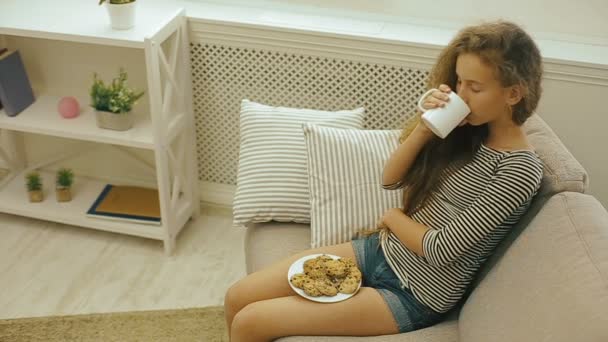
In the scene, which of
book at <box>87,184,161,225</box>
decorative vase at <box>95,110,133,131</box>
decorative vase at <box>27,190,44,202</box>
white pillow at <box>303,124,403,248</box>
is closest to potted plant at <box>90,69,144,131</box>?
decorative vase at <box>95,110,133,131</box>

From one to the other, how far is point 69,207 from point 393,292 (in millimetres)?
1509

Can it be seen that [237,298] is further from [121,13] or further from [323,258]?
[121,13]

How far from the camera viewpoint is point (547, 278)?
1376 mm

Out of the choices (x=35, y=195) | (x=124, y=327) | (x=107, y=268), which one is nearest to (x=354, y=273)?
(x=124, y=327)

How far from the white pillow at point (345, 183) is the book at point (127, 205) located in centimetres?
88

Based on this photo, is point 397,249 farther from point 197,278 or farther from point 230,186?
point 230,186

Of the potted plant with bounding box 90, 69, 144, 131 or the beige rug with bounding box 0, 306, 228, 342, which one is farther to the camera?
the potted plant with bounding box 90, 69, 144, 131

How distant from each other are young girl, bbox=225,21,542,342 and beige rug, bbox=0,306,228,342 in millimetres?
451

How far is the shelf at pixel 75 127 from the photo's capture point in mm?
2385

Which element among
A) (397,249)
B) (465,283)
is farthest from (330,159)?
(465,283)

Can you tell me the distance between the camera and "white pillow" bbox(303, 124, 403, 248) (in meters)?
1.87

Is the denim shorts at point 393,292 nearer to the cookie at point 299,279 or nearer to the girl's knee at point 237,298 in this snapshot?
the cookie at point 299,279

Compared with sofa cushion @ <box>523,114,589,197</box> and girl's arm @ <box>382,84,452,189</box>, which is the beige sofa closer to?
sofa cushion @ <box>523,114,589,197</box>

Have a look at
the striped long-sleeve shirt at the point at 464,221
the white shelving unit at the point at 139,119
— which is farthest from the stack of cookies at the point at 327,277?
the white shelving unit at the point at 139,119
